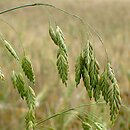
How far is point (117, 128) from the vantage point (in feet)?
9.23

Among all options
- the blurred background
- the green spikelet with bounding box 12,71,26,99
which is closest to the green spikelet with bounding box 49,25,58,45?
the blurred background

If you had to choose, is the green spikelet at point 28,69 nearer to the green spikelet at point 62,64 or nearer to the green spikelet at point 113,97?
the green spikelet at point 62,64

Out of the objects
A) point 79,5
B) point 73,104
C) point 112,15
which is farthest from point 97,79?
point 79,5

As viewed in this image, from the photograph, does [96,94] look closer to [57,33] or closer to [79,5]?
[57,33]

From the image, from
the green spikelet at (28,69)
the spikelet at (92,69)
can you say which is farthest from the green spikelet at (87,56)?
the green spikelet at (28,69)

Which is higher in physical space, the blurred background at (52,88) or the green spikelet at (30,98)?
the green spikelet at (30,98)

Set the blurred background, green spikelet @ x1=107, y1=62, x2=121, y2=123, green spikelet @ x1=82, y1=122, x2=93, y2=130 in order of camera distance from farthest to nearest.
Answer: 1. the blurred background
2. green spikelet @ x1=82, y1=122, x2=93, y2=130
3. green spikelet @ x1=107, y1=62, x2=121, y2=123

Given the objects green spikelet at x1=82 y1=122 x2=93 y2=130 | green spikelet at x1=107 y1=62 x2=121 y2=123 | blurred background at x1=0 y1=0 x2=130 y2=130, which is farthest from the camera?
blurred background at x1=0 y1=0 x2=130 y2=130

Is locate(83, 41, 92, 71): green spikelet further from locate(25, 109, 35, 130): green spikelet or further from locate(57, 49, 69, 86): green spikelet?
locate(25, 109, 35, 130): green spikelet

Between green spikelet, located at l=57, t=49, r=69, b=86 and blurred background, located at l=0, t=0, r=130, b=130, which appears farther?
blurred background, located at l=0, t=0, r=130, b=130

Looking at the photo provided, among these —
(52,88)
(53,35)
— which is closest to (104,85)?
(53,35)

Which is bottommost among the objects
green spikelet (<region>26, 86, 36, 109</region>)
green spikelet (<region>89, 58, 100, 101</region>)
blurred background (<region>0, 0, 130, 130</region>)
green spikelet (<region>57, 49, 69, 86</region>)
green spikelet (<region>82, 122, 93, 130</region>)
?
blurred background (<region>0, 0, 130, 130</region>)

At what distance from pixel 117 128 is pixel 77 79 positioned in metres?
1.83

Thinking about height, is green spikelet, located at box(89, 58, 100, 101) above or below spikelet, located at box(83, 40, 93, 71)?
below
